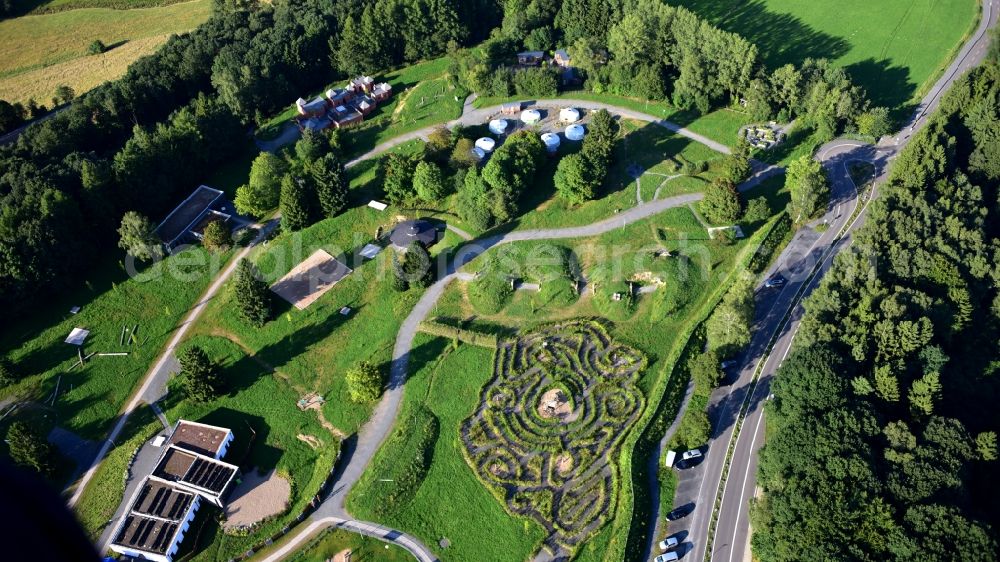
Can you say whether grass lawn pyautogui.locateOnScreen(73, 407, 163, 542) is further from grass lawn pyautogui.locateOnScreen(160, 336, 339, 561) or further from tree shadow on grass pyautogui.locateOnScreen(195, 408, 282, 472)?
tree shadow on grass pyautogui.locateOnScreen(195, 408, 282, 472)

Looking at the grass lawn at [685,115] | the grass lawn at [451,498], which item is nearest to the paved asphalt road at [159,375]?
Result: the grass lawn at [451,498]

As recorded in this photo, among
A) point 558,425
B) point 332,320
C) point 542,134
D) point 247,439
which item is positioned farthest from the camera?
point 542,134

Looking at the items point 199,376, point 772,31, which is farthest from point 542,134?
point 199,376

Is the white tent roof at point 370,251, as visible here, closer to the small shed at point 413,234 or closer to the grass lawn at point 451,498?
the small shed at point 413,234

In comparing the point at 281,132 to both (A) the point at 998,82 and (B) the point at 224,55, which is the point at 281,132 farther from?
(A) the point at 998,82

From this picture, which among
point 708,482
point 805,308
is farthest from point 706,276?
point 708,482

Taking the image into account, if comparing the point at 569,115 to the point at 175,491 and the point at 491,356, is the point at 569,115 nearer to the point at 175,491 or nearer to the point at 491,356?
the point at 491,356

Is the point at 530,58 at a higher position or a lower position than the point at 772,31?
lower
